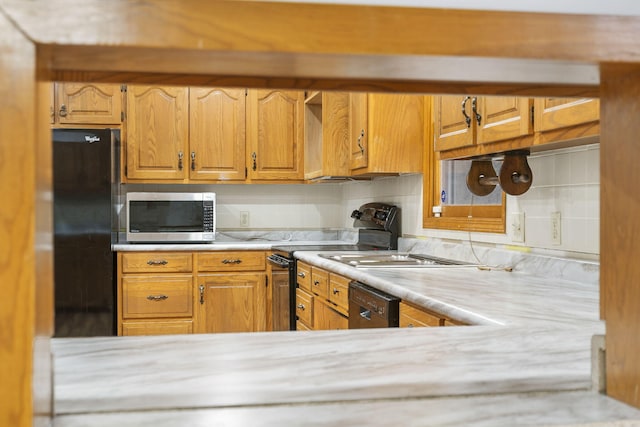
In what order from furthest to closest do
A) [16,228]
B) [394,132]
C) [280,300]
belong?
[280,300]
[394,132]
[16,228]

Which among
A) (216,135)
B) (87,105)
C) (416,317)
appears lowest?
(416,317)

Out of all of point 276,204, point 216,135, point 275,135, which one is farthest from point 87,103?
point 276,204

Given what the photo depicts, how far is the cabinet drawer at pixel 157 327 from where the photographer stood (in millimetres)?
4383

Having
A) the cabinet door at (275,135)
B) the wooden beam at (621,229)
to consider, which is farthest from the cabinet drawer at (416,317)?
the cabinet door at (275,135)

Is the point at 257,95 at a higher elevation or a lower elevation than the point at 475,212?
higher

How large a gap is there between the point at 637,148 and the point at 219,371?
0.48m

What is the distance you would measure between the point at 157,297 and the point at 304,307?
118 cm

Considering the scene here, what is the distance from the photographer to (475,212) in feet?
10.2

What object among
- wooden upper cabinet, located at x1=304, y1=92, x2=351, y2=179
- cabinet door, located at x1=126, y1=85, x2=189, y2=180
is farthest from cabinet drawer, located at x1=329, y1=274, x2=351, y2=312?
cabinet door, located at x1=126, y1=85, x2=189, y2=180

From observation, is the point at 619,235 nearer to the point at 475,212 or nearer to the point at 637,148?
the point at 637,148

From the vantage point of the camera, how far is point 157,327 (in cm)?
444

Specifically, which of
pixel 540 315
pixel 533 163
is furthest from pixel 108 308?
pixel 540 315

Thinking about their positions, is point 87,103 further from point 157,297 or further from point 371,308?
point 371,308

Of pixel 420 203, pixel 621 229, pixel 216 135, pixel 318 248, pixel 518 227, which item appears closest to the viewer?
pixel 621 229
